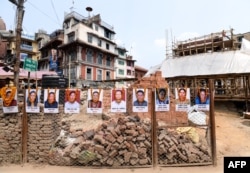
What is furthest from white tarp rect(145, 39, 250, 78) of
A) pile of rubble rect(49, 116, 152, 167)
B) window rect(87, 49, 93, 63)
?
window rect(87, 49, 93, 63)

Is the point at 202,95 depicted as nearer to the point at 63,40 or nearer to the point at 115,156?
the point at 115,156

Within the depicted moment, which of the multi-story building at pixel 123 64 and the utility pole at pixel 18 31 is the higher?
the multi-story building at pixel 123 64

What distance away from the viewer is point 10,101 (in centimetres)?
703

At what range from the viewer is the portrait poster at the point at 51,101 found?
23.0 ft

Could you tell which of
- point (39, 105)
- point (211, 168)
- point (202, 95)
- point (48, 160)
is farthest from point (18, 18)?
point (211, 168)

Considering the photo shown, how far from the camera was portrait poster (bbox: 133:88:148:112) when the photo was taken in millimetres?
6961

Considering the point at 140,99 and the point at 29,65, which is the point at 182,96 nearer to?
the point at 140,99

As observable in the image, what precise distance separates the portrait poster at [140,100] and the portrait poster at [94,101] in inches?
41.5

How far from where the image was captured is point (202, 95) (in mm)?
7066

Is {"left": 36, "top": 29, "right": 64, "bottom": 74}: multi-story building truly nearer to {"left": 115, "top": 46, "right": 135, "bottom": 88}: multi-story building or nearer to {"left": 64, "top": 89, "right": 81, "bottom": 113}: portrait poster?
{"left": 115, "top": 46, "right": 135, "bottom": 88}: multi-story building

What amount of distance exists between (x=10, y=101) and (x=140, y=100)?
4.07m

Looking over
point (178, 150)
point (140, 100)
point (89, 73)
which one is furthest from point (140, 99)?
point (89, 73)

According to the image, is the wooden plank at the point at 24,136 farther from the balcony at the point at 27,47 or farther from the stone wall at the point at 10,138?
the balcony at the point at 27,47

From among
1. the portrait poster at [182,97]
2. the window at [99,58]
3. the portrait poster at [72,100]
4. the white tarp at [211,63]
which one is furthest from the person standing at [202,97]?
the window at [99,58]
